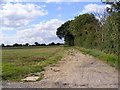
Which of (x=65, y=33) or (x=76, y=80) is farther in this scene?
(x=65, y=33)

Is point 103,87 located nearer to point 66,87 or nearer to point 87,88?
point 87,88

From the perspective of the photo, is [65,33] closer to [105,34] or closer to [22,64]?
[105,34]

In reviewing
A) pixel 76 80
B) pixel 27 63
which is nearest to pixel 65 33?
pixel 27 63

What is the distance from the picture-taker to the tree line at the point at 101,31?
548 inches

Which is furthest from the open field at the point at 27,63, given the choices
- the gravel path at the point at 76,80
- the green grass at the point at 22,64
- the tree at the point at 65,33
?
the tree at the point at 65,33

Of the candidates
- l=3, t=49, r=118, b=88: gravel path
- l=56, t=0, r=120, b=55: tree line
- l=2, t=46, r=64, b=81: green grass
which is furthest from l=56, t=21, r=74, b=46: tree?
l=3, t=49, r=118, b=88: gravel path

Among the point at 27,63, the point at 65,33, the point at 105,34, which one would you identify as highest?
the point at 65,33

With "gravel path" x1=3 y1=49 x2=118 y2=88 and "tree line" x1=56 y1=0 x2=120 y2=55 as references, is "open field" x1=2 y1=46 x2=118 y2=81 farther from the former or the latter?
"gravel path" x1=3 y1=49 x2=118 y2=88

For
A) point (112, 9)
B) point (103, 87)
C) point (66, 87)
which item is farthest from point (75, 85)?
point (112, 9)

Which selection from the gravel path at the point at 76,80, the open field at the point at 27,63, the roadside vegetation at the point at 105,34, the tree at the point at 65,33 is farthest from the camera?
the tree at the point at 65,33

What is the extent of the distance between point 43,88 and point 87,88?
148 cm

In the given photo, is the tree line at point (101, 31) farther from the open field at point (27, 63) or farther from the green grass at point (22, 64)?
the green grass at point (22, 64)

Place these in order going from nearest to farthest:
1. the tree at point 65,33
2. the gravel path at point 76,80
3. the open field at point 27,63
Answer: the gravel path at point 76,80, the open field at point 27,63, the tree at point 65,33

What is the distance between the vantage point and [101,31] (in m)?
25.7
